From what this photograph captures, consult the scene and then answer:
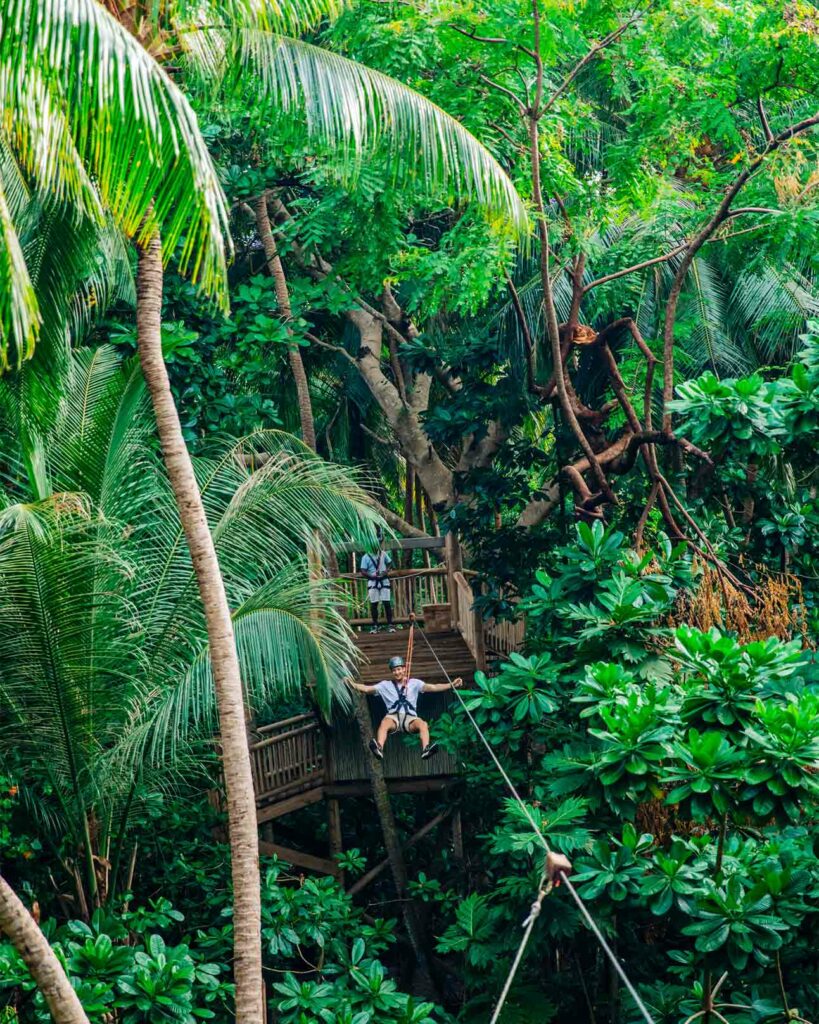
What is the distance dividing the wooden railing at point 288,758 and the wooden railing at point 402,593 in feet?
4.82

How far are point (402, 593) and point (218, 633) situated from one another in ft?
28.5

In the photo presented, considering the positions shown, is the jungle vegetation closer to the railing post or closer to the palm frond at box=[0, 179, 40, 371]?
the palm frond at box=[0, 179, 40, 371]

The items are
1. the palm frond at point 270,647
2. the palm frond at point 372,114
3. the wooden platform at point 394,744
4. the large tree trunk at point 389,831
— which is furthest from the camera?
the wooden platform at point 394,744

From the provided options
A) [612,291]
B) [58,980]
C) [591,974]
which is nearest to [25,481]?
[58,980]

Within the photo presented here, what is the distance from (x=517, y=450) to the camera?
1355 centimetres

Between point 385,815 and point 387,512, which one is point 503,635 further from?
point 385,815

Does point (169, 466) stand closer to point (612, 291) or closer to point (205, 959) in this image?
point (205, 959)

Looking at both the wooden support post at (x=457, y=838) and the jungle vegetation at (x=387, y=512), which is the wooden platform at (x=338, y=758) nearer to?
the jungle vegetation at (x=387, y=512)

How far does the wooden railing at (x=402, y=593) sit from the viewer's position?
1510 cm

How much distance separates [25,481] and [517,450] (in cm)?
607

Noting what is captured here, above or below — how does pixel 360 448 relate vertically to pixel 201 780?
above

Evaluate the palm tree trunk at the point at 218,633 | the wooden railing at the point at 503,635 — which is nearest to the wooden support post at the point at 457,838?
the wooden railing at the point at 503,635

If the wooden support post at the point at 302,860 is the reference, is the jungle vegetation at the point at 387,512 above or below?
above

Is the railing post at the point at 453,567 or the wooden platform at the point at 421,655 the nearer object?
the wooden platform at the point at 421,655
